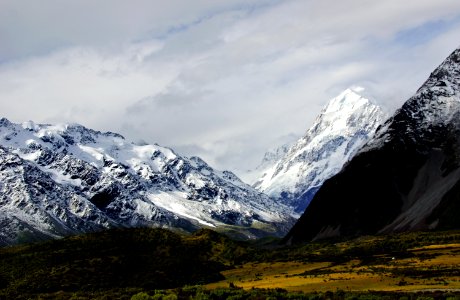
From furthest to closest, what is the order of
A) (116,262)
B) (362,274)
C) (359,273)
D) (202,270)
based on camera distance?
(116,262)
(202,270)
(359,273)
(362,274)

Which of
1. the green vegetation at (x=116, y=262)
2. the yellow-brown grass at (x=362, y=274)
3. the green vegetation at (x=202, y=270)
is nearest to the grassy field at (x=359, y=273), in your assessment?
the yellow-brown grass at (x=362, y=274)

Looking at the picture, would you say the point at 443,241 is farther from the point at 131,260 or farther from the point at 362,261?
the point at 131,260

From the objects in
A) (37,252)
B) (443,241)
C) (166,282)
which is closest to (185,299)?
(166,282)

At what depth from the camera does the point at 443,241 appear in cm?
19125

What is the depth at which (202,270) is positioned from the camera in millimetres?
155125

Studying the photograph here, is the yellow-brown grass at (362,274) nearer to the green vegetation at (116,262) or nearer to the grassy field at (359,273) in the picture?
the grassy field at (359,273)

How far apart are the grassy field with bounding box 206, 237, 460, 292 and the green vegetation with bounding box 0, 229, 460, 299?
173 mm

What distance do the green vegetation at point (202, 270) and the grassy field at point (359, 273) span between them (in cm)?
17

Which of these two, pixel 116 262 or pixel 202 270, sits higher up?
pixel 116 262

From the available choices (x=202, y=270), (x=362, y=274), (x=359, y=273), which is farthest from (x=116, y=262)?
(x=362, y=274)

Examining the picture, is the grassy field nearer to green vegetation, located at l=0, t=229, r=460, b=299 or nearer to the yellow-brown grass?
the yellow-brown grass

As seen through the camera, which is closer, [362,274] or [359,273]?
[362,274]

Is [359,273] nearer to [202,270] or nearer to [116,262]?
[202,270]

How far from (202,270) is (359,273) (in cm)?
4658
